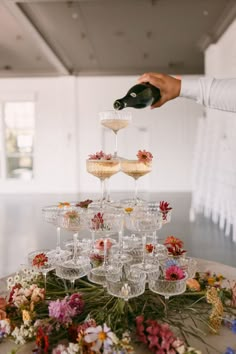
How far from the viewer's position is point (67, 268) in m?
1.20

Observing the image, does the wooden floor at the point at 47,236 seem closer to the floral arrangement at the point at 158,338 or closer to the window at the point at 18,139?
the floral arrangement at the point at 158,338

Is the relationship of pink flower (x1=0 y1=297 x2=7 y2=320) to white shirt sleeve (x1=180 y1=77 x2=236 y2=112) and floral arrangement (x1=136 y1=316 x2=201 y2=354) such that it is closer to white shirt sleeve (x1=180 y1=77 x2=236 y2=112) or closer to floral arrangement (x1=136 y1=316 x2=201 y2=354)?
floral arrangement (x1=136 y1=316 x2=201 y2=354)

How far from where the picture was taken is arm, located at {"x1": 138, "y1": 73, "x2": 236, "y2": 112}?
997 millimetres

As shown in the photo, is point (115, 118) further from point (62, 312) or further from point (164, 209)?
point (62, 312)

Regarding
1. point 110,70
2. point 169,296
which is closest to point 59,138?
point 110,70

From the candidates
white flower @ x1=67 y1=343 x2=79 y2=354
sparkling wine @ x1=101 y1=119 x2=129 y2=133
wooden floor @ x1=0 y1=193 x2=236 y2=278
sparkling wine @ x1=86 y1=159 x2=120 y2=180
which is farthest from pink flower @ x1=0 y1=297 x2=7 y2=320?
wooden floor @ x1=0 y1=193 x2=236 y2=278

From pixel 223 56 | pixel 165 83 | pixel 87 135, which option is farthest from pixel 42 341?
pixel 87 135

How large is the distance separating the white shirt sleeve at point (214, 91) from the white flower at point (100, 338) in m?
0.68

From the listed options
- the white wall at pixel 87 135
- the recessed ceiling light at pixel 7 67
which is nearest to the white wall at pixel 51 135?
the white wall at pixel 87 135

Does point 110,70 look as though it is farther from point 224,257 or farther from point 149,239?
point 149,239

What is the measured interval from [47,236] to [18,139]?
17.4ft

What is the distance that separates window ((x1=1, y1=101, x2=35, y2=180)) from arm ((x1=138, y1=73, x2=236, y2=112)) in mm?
8389

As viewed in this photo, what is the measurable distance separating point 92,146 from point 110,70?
195 cm

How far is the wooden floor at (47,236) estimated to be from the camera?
351 cm
